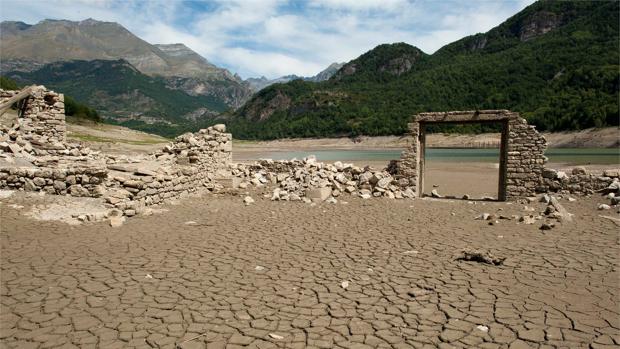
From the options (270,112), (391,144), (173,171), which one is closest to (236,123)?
(270,112)

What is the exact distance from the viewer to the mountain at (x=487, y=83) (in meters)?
64.9

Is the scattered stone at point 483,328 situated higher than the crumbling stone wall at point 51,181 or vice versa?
the crumbling stone wall at point 51,181

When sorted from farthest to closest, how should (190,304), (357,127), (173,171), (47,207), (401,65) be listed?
(401,65) → (357,127) → (173,171) → (47,207) → (190,304)

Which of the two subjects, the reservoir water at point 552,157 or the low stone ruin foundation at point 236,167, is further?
the reservoir water at point 552,157

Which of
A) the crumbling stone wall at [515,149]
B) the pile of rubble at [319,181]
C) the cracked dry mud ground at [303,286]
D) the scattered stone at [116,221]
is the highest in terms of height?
the crumbling stone wall at [515,149]

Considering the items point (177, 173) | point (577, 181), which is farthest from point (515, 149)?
point (177, 173)

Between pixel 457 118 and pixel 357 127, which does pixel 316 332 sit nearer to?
pixel 457 118

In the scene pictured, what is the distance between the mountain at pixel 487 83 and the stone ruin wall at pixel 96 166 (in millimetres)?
60819

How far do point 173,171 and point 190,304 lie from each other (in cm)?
792

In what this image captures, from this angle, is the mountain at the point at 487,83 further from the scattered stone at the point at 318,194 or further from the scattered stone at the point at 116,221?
the scattered stone at the point at 116,221

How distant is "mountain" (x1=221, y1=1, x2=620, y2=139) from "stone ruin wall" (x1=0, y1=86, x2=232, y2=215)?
60.8m

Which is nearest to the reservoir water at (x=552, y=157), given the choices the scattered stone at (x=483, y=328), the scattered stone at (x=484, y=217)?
the scattered stone at (x=484, y=217)

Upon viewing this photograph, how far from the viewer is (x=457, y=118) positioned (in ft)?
44.4

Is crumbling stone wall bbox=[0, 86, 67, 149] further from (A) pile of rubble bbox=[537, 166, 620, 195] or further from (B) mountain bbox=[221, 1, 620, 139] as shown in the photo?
(B) mountain bbox=[221, 1, 620, 139]
